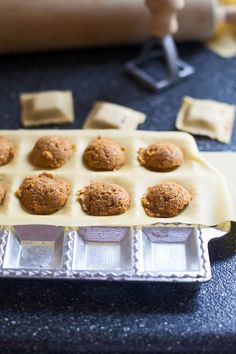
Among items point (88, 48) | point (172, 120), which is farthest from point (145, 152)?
point (88, 48)

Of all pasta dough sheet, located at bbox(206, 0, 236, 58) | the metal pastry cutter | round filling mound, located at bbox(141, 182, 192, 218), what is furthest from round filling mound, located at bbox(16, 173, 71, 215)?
pasta dough sheet, located at bbox(206, 0, 236, 58)

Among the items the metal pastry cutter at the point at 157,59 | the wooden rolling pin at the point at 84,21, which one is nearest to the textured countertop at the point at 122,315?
the metal pastry cutter at the point at 157,59

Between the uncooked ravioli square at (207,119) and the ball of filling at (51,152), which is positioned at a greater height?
the ball of filling at (51,152)

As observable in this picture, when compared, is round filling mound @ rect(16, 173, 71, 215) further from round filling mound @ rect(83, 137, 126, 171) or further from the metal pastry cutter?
the metal pastry cutter

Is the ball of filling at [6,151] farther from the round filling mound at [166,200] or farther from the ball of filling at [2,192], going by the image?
the round filling mound at [166,200]

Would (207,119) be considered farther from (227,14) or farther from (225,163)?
(227,14)

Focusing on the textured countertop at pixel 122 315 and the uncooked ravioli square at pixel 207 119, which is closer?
the textured countertop at pixel 122 315
